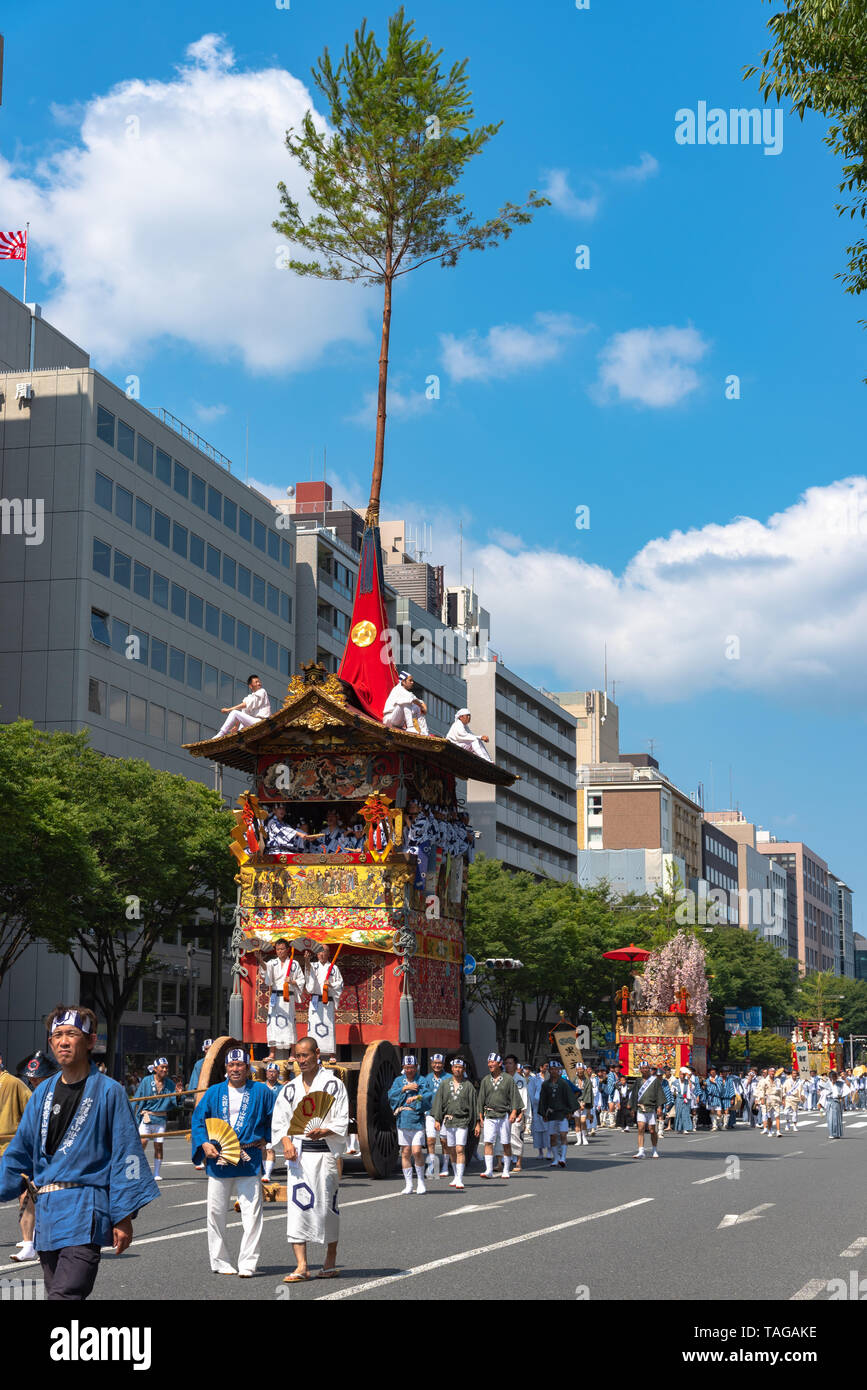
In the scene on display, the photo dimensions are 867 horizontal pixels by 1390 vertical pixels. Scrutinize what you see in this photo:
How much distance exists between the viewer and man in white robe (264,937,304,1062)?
22.7 metres

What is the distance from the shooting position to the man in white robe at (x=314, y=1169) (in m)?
12.6

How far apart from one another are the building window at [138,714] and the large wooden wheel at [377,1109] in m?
36.4

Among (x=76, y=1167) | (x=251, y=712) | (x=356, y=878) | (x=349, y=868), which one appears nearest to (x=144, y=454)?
(x=251, y=712)

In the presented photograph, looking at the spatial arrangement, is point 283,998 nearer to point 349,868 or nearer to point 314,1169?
point 349,868

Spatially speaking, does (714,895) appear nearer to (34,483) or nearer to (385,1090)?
(34,483)

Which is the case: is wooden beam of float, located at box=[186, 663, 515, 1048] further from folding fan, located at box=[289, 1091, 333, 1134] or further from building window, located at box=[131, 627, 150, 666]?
building window, located at box=[131, 627, 150, 666]

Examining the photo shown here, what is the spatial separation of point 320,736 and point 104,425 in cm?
3614

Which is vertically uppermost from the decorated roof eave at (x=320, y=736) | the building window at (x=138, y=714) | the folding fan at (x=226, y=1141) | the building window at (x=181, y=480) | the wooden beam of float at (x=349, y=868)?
the building window at (x=181, y=480)

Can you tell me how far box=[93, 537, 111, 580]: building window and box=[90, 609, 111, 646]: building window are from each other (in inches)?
55.6

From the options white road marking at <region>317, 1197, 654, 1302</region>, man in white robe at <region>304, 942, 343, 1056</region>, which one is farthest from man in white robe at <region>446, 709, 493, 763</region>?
white road marking at <region>317, 1197, 654, 1302</region>

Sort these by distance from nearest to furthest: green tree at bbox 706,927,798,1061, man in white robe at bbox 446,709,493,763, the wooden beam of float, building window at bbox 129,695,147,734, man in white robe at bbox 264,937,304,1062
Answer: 1. man in white robe at bbox 264,937,304,1062
2. the wooden beam of float
3. man in white robe at bbox 446,709,493,763
4. building window at bbox 129,695,147,734
5. green tree at bbox 706,927,798,1061

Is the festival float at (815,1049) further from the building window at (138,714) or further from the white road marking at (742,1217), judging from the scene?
the white road marking at (742,1217)

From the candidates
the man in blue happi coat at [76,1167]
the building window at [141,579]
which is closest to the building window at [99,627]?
the building window at [141,579]

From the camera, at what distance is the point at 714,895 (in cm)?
14250
